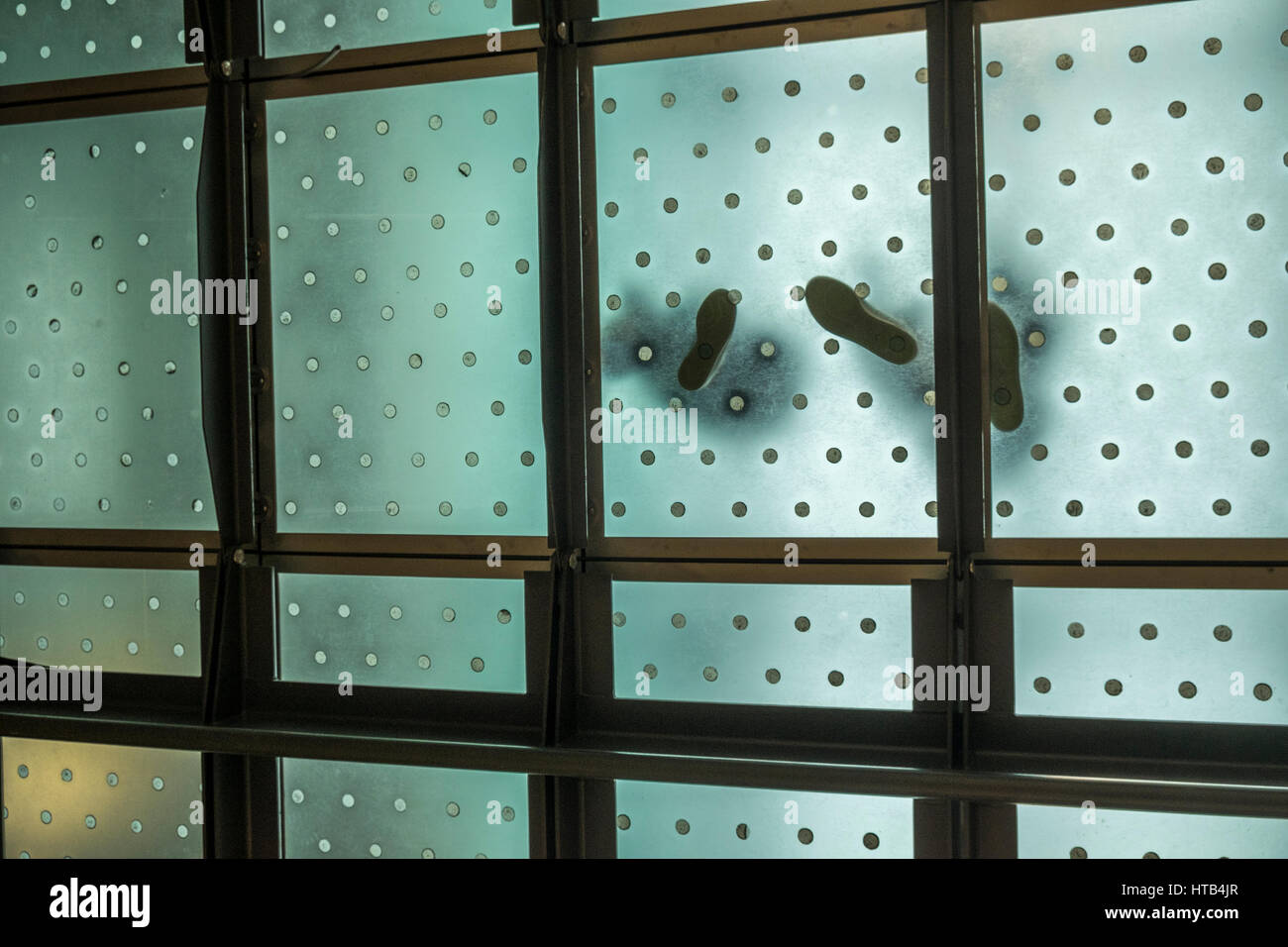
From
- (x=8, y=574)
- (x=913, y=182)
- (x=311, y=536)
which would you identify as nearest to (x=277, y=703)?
(x=311, y=536)

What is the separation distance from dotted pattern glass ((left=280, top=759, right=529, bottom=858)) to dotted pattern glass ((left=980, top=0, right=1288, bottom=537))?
1820 mm

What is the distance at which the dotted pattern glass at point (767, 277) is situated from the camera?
314 cm

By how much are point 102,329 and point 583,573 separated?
1.97 metres

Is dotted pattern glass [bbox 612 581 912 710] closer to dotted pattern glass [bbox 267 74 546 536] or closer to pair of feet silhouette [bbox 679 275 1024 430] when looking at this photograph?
dotted pattern glass [bbox 267 74 546 536]

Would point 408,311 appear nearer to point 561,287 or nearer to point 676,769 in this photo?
→ point 561,287

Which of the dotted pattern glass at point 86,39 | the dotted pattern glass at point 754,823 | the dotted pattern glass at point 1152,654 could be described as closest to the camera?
the dotted pattern glass at point 1152,654

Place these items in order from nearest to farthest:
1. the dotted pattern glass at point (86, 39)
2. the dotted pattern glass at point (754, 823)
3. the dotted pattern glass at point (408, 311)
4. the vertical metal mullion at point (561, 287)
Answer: the dotted pattern glass at point (754, 823) → the vertical metal mullion at point (561, 287) → the dotted pattern glass at point (408, 311) → the dotted pattern glass at point (86, 39)

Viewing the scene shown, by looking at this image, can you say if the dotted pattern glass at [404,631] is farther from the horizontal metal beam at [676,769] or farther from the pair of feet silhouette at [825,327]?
the pair of feet silhouette at [825,327]

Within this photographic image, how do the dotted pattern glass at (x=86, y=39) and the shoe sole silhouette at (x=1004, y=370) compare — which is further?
the dotted pattern glass at (x=86, y=39)

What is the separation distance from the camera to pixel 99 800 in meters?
3.93

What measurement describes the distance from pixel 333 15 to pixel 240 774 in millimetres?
2602

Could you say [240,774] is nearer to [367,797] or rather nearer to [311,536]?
[367,797]

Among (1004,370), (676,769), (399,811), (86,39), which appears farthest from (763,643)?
(86,39)

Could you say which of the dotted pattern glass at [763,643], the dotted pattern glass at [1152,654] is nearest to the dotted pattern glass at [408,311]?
the dotted pattern glass at [763,643]
